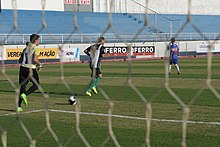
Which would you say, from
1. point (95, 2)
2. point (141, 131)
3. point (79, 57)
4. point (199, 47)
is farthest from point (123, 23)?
point (141, 131)

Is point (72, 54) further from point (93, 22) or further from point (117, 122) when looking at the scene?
point (117, 122)

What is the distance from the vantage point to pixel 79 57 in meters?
37.0

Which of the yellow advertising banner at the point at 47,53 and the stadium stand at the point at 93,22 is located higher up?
the stadium stand at the point at 93,22

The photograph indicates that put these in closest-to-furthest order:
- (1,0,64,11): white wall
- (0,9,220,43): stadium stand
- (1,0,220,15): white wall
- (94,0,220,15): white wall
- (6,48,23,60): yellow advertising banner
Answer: (6,48,23,60): yellow advertising banner < (0,9,220,43): stadium stand < (1,0,64,11): white wall < (1,0,220,15): white wall < (94,0,220,15): white wall

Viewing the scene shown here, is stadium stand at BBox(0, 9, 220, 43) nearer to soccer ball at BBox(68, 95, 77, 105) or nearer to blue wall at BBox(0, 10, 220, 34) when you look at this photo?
blue wall at BBox(0, 10, 220, 34)

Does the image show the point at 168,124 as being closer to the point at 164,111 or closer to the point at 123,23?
the point at 164,111

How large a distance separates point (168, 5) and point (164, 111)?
43.8 metres

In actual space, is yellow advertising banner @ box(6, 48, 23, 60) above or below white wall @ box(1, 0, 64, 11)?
below

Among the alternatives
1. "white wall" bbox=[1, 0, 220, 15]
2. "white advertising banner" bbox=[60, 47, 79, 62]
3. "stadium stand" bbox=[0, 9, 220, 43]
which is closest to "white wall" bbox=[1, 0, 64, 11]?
"white wall" bbox=[1, 0, 220, 15]

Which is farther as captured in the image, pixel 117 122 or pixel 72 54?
pixel 72 54

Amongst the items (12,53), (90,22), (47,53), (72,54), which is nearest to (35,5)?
(90,22)

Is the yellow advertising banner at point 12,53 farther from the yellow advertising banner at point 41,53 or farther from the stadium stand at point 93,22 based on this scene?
the stadium stand at point 93,22

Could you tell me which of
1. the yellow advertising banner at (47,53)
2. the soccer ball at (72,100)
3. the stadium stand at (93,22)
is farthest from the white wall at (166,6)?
the soccer ball at (72,100)

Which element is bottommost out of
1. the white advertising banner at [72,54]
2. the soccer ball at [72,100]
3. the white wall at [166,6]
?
the white advertising banner at [72,54]
